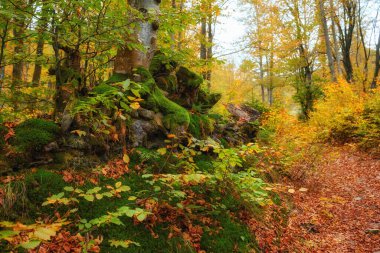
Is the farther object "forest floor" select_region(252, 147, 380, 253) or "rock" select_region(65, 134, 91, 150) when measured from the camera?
"forest floor" select_region(252, 147, 380, 253)

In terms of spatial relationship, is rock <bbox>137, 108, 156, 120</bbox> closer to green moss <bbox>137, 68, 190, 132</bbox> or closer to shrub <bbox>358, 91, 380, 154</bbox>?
green moss <bbox>137, 68, 190, 132</bbox>

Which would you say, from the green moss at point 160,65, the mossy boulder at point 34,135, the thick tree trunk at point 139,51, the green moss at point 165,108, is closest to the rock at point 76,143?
the mossy boulder at point 34,135

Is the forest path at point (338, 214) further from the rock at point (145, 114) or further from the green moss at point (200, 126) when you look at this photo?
the rock at point (145, 114)

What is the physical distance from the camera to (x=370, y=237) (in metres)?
4.80

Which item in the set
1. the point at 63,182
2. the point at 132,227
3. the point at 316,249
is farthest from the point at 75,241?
the point at 316,249

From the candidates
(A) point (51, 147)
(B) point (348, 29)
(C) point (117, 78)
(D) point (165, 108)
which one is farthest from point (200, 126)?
(B) point (348, 29)

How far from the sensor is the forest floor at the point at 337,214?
4.62 metres

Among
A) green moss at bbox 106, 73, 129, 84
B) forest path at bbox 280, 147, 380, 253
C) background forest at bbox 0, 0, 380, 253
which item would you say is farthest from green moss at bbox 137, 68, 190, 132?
forest path at bbox 280, 147, 380, 253

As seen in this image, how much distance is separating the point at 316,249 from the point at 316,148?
13.3ft

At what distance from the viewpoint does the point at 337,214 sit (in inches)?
229

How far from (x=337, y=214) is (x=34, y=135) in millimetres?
6323

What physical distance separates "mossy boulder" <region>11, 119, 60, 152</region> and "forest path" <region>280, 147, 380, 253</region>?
13.6ft

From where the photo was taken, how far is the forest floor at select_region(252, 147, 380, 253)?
462 cm

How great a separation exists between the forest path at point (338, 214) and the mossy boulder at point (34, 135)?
4.14 meters
